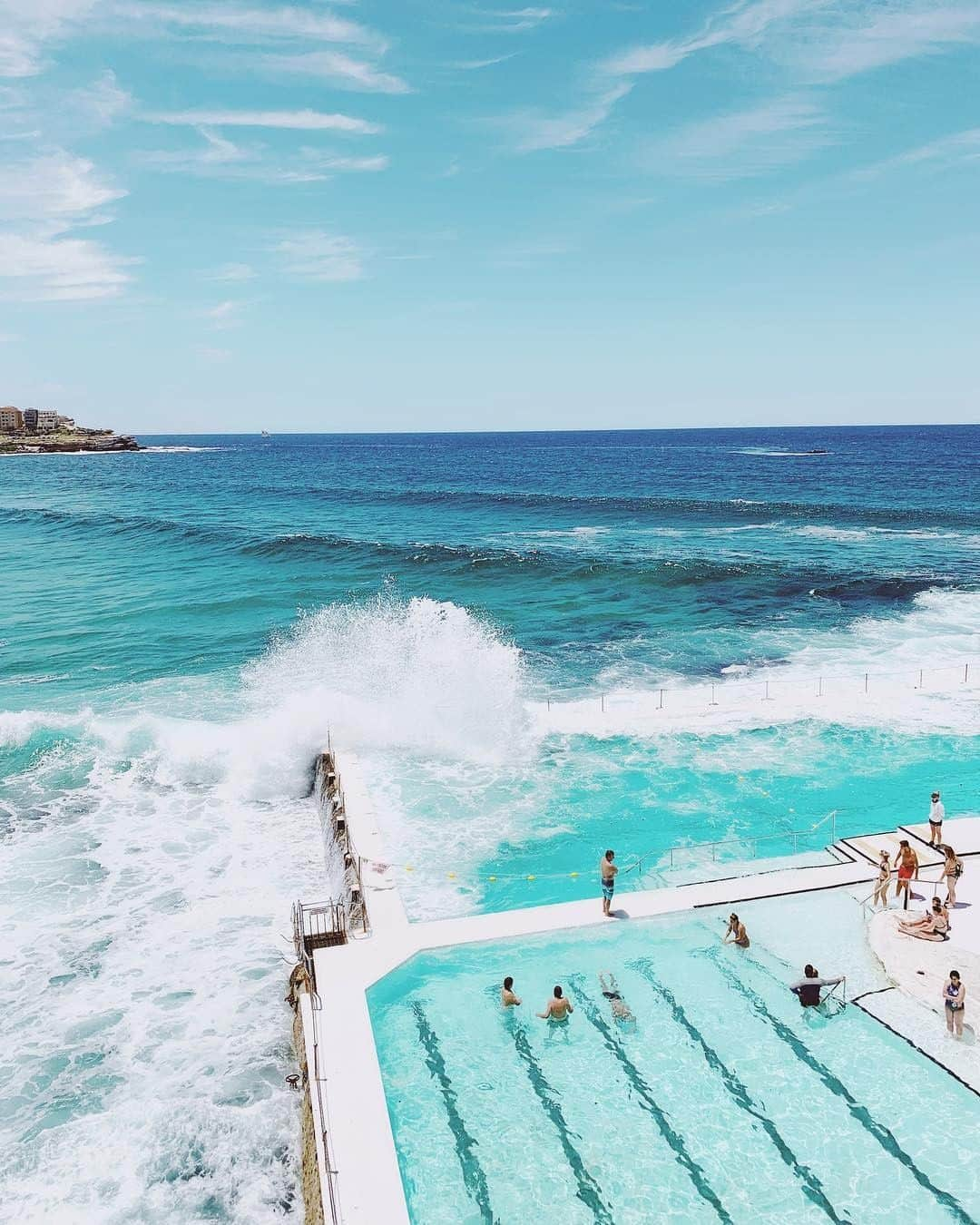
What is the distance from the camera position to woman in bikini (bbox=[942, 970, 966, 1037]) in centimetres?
1138

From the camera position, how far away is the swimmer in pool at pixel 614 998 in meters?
12.0

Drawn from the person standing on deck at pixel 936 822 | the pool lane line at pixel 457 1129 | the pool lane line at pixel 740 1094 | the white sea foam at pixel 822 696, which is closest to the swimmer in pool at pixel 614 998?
the pool lane line at pixel 740 1094

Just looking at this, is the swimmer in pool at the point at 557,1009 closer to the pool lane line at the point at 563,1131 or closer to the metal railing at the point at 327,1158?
the pool lane line at the point at 563,1131

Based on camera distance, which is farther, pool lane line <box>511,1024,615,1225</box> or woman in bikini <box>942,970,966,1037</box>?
woman in bikini <box>942,970,966,1037</box>

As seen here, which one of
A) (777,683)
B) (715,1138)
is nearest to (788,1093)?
(715,1138)

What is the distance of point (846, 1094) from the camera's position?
34.7 feet

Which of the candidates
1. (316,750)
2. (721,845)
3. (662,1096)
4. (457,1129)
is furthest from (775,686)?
(457,1129)

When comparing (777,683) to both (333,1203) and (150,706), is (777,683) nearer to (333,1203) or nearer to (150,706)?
(150,706)

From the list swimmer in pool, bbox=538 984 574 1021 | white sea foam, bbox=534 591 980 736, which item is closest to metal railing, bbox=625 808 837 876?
swimmer in pool, bbox=538 984 574 1021

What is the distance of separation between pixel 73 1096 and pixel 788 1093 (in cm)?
944

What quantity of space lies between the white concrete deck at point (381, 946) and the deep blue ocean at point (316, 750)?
3.18 feet

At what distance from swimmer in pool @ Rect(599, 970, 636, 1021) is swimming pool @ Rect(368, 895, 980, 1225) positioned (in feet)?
0.37

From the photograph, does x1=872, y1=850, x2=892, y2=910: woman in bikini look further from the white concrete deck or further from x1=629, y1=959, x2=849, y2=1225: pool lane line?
x1=629, y1=959, x2=849, y2=1225: pool lane line

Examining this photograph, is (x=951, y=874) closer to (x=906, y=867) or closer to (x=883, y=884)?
(x=906, y=867)
